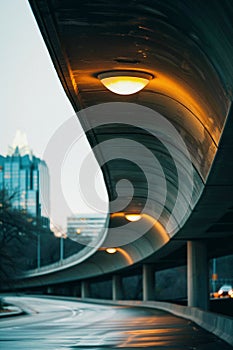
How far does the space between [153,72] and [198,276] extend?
32436 millimetres

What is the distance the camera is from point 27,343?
75.9 ft

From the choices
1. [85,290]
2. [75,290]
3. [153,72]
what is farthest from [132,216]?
[75,290]

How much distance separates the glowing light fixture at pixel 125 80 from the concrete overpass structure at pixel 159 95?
99 mm

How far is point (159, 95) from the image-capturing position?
19797mm

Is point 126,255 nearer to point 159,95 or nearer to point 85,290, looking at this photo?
point 85,290

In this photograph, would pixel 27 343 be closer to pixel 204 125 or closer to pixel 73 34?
pixel 204 125

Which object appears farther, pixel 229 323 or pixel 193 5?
pixel 229 323

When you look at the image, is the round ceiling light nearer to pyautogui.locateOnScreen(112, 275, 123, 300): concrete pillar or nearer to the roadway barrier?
the roadway barrier

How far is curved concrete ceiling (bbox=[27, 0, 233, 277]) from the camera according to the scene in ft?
42.1

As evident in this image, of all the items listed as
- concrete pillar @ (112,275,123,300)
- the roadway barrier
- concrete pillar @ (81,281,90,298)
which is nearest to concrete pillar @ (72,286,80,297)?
concrete pillar @ (81,281,90,298)

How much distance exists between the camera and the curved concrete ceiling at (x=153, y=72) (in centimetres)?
1284

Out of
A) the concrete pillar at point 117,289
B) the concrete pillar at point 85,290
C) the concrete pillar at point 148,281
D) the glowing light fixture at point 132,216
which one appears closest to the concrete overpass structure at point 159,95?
the glowing light fixture at point 132,216

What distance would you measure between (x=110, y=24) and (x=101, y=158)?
1536cm

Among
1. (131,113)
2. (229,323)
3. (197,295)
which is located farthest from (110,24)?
(197,295)
